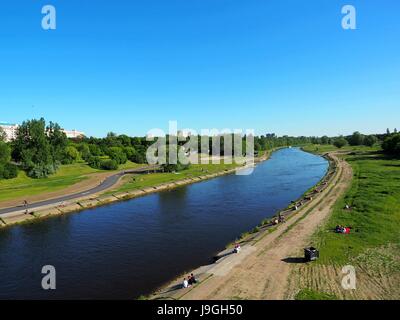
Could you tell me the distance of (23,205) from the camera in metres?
61.6

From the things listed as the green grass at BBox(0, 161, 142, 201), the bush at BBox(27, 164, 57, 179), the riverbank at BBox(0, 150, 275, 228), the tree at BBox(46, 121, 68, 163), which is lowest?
the riverbank at BBox(0, 150, 275, 228)

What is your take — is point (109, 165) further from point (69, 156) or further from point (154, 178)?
point (154, 178)

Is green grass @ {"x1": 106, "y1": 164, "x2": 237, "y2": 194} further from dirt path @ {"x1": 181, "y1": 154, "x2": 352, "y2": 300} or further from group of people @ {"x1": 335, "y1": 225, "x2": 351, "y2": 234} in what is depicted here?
group of people @ {"x1": 335, "y1": 225, "x2": 351, "y2": 234}

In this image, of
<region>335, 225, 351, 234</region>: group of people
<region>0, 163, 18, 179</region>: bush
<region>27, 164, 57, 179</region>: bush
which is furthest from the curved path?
<region>335, 225, 351, 234</region>: group of people

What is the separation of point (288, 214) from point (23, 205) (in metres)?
47.1

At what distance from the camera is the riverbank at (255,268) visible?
86.6 ft

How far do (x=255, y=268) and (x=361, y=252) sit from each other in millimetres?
11389

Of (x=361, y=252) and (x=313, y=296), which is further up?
(x=361, y=252)

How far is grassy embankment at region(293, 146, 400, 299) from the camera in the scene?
26.2 meters

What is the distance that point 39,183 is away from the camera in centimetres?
8812

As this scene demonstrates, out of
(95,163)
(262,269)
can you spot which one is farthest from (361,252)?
(95,163)

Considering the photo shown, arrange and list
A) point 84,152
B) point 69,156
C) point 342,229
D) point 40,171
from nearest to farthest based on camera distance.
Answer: point 342,229, point 40,171, point 69,156, point 84,152

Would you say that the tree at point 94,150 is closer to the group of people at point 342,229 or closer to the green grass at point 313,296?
the group of people at point 342,229

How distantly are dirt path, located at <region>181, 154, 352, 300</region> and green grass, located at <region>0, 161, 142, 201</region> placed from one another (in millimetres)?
54149
